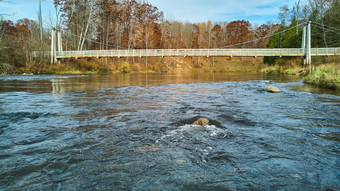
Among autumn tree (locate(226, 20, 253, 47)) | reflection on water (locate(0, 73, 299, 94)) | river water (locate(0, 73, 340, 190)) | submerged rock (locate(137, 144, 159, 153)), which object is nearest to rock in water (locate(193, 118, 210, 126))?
river water (locate(0, 73, 340, 190))

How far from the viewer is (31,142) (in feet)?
12.4

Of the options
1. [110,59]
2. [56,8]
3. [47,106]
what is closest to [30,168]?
[47,106]

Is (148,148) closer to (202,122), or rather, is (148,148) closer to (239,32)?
(202,122)

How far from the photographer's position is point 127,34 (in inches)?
1821

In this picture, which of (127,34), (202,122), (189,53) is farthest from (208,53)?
(202,122)

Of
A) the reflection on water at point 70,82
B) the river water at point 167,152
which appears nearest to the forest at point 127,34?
the reflection on water at point 70,82

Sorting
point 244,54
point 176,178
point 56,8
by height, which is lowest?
point 176,178

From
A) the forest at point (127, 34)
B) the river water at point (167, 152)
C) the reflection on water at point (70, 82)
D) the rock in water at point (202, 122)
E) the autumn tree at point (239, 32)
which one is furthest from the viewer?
the autumn tree at point (239, 32)

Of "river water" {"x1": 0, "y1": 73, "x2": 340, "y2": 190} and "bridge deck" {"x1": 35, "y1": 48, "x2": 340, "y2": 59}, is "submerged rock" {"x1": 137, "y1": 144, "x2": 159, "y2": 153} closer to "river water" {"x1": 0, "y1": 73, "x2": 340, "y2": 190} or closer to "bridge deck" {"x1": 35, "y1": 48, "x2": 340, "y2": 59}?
"river water" {"x1": 0, "y1": 73, "x2": 340, "y2": 190}

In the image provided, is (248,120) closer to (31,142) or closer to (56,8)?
(31,142)

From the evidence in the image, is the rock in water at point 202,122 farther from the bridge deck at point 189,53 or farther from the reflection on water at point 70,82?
the bridge deck at point 189,53

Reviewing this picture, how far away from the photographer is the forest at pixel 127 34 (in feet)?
88.7

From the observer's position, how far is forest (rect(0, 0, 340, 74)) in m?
27.0

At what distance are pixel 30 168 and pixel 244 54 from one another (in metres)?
32.3
